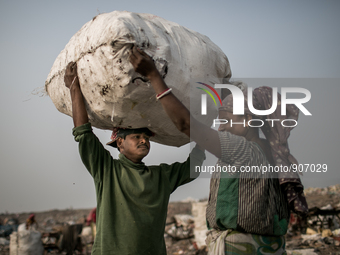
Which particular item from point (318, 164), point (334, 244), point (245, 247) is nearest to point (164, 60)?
point (245, 247)

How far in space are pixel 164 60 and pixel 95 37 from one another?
43cm

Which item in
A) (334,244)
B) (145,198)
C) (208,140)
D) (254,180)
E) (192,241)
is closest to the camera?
(208,140)

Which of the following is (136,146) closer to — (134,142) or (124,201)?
(134,142)

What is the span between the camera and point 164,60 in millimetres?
1806

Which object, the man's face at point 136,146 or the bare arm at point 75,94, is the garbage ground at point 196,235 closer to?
the man's face at point 136,146

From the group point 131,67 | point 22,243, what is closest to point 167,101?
point 131,67

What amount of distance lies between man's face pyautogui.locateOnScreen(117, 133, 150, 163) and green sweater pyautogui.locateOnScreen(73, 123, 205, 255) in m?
0.06

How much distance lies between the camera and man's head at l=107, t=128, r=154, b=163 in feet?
7.59

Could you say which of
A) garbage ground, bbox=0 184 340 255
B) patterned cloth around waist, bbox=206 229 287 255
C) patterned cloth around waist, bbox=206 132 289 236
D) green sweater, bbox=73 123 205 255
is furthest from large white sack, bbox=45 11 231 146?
garbage ground, bbox=0 184 340 255

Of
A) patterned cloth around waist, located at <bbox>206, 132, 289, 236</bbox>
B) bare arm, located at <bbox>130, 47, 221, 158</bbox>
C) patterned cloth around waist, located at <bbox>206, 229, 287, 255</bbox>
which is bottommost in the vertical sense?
Result: patterned cloth around waist, located at <bbox>206, 229, 287, 255</bbox>

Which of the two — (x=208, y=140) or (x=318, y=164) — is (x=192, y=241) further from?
(x=208, y=140)

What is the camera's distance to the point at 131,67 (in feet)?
5.72

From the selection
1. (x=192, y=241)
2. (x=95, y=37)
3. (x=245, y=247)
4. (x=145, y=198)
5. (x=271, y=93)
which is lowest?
(x=192, y=241)

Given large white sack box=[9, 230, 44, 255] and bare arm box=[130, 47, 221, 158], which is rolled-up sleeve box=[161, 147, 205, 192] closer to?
bare arm box=[130, 47, 221, 158]
